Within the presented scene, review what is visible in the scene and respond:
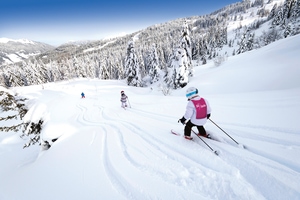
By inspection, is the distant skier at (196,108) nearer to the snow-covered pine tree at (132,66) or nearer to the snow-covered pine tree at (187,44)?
the snow-covered pine tree at (187,44)

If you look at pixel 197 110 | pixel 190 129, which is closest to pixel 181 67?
pixel 190 129

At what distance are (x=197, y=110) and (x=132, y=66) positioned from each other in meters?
28.7

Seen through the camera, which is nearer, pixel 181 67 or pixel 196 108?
pixel 196 108

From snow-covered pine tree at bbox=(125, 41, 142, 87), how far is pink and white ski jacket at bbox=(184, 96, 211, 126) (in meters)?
28.2

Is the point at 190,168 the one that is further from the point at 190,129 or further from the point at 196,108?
the point at 196,108

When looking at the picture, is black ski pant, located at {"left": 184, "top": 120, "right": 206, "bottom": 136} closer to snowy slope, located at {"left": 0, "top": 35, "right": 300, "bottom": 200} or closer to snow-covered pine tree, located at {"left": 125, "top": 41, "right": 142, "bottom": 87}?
snowy slope, located at {"left": 0, "top": 35, "right": 300, "bottom": 200}

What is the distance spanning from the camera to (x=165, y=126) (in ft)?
20.7

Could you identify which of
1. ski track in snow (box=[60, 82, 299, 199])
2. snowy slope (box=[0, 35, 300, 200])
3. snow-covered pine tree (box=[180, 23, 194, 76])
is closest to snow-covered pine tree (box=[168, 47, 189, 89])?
snow-covered pine tree (box=[180, 23, 194, 76])

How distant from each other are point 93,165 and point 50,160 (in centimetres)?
253

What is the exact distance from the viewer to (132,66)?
31234 millimetres

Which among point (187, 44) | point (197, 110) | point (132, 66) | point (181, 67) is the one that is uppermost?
point (187, 44)

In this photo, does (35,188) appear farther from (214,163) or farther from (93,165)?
(214,163)

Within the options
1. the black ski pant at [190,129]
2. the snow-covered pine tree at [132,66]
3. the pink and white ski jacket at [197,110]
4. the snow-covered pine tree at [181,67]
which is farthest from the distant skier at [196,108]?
the snow-covered pine tree at [132,66]

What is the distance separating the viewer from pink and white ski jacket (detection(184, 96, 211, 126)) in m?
4.12
